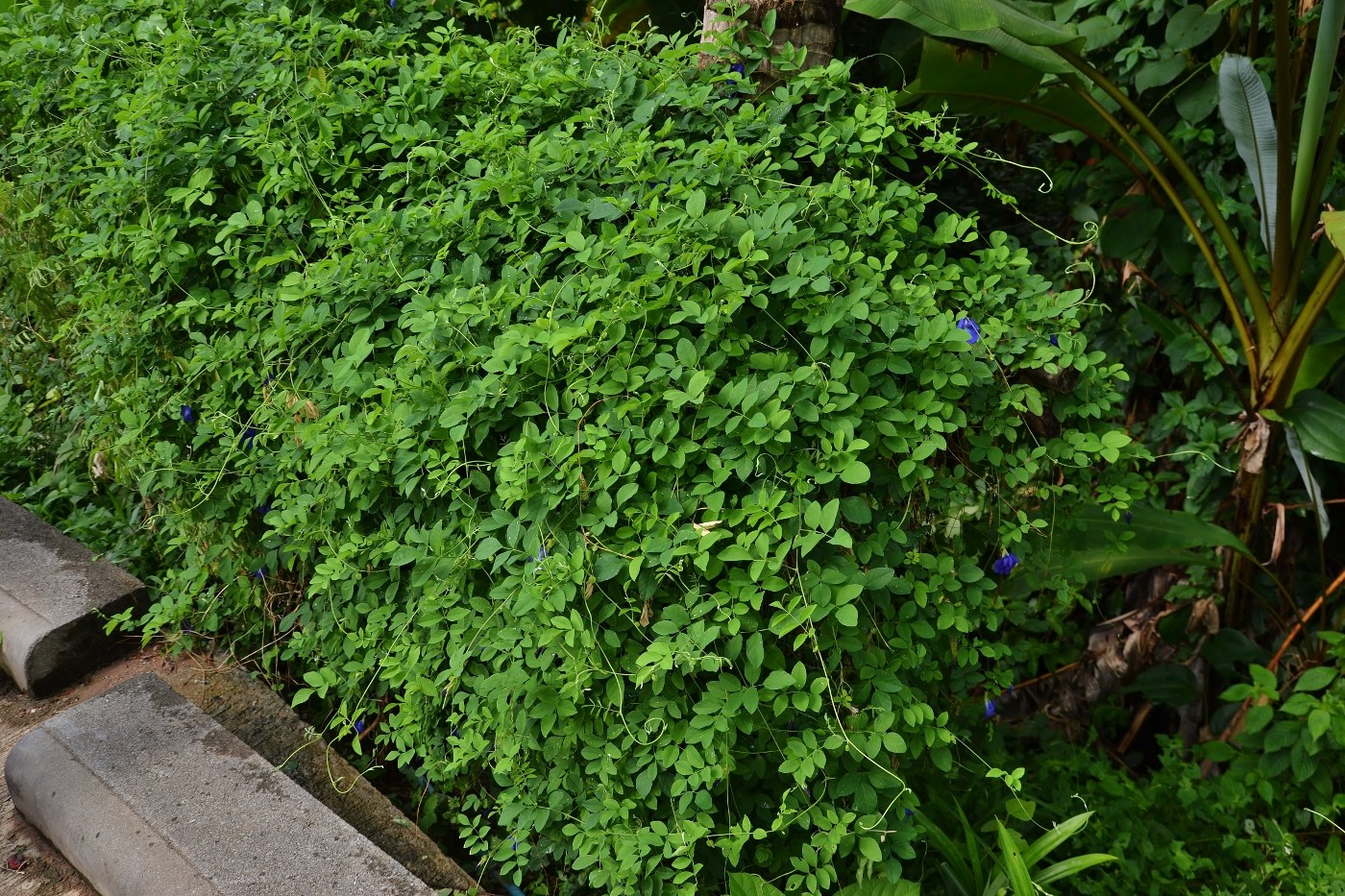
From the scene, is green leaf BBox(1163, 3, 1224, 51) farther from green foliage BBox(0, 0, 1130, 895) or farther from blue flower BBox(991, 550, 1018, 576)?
blue flower BBox(991, 550, 1018, 576)

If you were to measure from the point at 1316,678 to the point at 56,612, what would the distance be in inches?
134

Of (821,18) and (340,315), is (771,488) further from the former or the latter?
(821,18)

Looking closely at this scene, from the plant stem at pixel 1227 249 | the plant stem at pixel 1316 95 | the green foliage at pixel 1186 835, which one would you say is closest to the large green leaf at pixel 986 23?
the plant stem at pixel 1227 249

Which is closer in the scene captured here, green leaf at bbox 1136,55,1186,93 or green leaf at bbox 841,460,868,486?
green leaf at bbox 841,460,868,486

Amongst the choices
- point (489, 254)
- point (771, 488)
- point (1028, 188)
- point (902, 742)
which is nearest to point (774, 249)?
point (771, 488)

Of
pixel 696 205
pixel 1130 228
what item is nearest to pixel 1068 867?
pixel 696 205

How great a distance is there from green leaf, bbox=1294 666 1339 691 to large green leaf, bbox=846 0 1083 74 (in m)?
1.87

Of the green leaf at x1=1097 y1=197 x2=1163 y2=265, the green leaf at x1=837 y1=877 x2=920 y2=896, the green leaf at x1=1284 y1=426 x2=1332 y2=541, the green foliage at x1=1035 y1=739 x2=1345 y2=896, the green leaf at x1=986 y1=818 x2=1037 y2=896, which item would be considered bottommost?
the green foliage at x1=1035 y1=739 x2=1345 y2=896

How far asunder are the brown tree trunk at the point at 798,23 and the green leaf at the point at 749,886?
1.80m

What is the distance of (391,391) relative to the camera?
205 cm

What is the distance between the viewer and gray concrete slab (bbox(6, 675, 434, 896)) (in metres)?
1.95

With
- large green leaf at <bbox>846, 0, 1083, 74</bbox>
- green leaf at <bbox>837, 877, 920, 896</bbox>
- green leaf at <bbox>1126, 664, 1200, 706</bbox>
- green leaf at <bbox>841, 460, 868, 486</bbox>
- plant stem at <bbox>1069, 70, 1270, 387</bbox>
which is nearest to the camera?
green leaf at <bbox>841, 460, 868, 486</bbox>

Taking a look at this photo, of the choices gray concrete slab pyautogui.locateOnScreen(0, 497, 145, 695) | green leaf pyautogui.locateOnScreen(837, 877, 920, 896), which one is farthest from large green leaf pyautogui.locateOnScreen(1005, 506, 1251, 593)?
gray concrete slab pyautogui.locateOnScreen(0, 497, 145, 695)

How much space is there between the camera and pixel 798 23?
2.64 m
